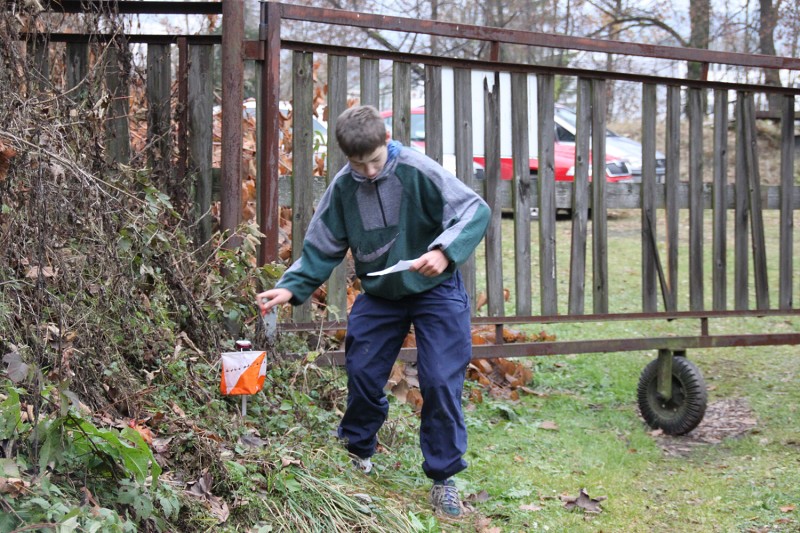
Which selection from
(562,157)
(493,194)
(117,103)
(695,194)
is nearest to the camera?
(117,103)

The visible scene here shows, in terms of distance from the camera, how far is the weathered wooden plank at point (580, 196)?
17.9 ft

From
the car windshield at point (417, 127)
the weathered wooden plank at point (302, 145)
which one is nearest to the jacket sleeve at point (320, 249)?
the weathered wooden plank at point (302, 145)

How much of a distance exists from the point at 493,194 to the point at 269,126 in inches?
53.4

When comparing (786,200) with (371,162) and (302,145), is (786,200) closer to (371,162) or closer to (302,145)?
(302,145)

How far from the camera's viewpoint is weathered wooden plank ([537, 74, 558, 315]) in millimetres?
5352

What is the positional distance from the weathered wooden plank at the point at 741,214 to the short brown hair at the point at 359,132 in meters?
3.00

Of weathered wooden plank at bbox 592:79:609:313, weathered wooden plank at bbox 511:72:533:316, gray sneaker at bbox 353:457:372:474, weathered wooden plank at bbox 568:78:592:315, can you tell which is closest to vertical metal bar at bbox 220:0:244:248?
gray sneaker at bbox 353:457:372:474

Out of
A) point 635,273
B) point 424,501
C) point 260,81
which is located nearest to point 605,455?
point 424,501

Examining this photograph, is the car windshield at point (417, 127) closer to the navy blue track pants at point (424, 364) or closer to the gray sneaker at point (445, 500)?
the navy blue track pants at point (424, 364)

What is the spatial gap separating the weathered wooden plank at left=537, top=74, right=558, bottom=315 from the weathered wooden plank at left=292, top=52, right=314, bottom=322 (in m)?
1.35

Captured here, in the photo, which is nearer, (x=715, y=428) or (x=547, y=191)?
(x=547, y=191)

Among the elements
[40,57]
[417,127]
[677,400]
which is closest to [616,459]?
[677,400]

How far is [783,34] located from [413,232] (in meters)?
15.7

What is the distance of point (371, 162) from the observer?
12.4ft
